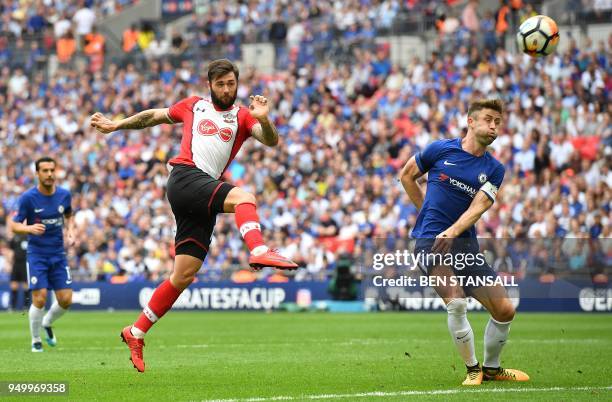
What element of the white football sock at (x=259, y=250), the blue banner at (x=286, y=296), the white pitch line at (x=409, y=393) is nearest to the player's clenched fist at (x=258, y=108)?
the white football sock at (x=259, y=250)

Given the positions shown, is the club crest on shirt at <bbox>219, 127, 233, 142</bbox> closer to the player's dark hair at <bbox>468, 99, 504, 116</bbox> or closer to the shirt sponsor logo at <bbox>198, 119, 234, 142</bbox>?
the shirt sponsor logo at <bbox>198, 119, 234, 142</bbox>

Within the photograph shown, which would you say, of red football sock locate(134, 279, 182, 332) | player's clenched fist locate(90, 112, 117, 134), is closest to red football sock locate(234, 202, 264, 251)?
red football sock locate(134, 279, 182, 332)

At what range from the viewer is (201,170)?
10359 millimetres

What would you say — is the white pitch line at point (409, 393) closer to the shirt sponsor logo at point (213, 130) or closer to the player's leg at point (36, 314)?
the shirt sponsor logo at point (213, 130)

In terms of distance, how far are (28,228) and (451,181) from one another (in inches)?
286

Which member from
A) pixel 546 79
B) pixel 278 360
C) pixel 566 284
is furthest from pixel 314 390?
pixel 546 79

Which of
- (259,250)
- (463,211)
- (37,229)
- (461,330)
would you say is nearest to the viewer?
(259,250)

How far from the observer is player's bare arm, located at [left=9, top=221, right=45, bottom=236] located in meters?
15.7

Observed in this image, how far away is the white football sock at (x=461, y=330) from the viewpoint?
1069 centimetres

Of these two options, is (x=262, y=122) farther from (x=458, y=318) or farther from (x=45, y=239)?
(x=45, y=239)

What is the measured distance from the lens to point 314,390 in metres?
10.2

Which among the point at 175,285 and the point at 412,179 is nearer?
the point at 175,285

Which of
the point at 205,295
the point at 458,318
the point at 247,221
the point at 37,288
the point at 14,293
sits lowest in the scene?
the point at 205,295

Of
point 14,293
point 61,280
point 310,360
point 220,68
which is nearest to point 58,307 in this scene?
point 61,280
